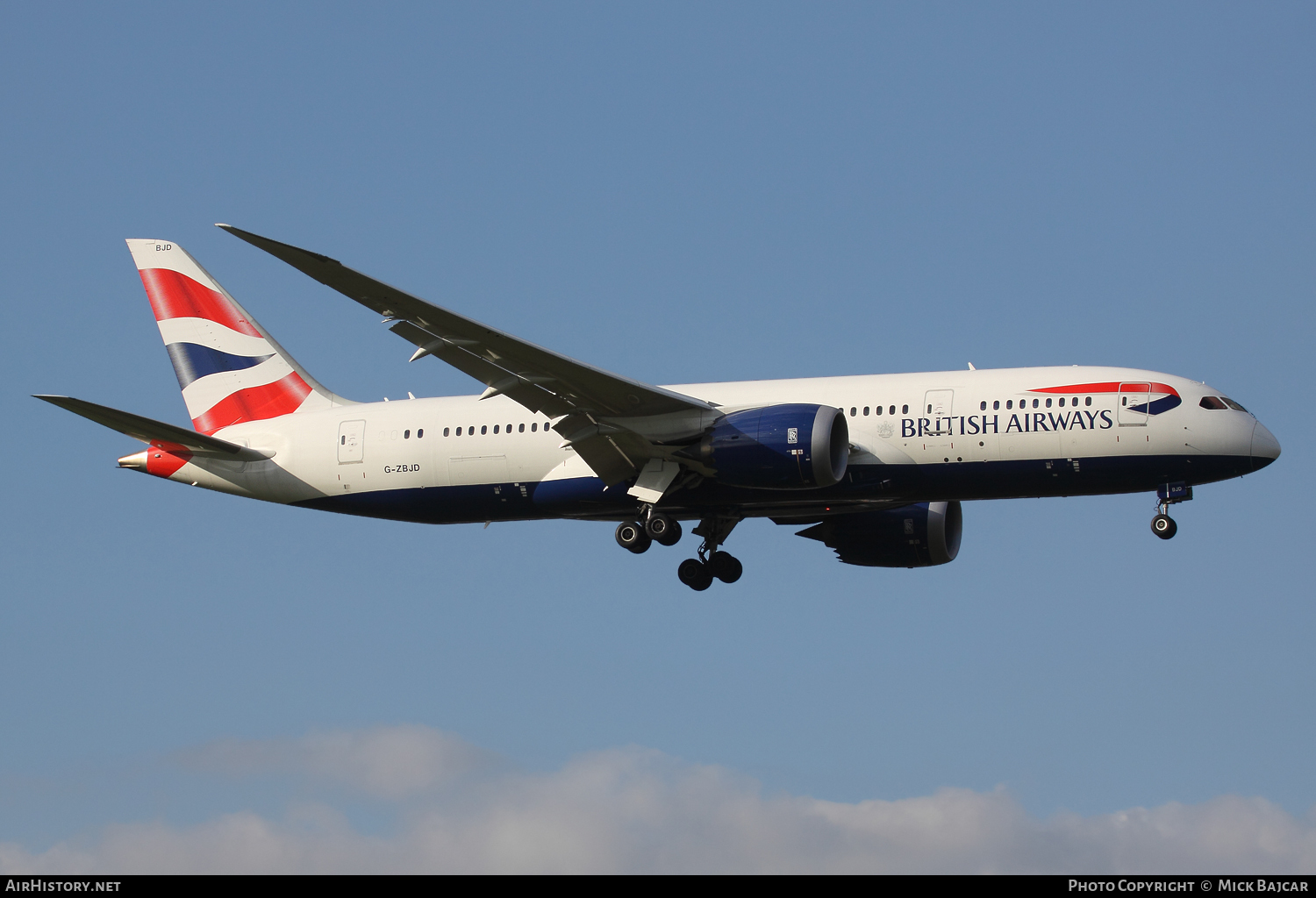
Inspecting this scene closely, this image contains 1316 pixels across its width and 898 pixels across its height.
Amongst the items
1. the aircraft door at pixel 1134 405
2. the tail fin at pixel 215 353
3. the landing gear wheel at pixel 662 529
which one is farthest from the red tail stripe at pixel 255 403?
the aircraft door at pixel 1134 405

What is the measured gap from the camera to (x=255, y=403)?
43.7 metres

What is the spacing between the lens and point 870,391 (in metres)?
37.3

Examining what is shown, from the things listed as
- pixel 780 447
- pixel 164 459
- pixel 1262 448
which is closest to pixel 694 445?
pixel 780 447

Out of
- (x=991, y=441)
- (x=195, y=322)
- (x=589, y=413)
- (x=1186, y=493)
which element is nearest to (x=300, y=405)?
(x=195, y=322)

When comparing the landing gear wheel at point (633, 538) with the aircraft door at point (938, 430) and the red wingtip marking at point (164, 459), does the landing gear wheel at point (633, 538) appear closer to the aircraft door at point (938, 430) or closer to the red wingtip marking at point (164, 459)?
the aircraft door at point (938, 430)

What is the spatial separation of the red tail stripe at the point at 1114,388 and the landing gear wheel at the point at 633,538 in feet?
32.6

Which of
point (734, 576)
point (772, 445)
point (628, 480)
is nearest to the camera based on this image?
point (772, 445)

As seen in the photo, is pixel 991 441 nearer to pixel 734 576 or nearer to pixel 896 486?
pixel 896 486

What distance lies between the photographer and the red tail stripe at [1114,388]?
35.9 metres

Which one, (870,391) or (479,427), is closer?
(870,391)

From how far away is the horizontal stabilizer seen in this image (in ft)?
118

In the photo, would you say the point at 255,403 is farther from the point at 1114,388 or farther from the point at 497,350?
the point at 1114,388

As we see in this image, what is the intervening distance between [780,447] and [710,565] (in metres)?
7.15

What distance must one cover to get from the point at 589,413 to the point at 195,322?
14.3m
